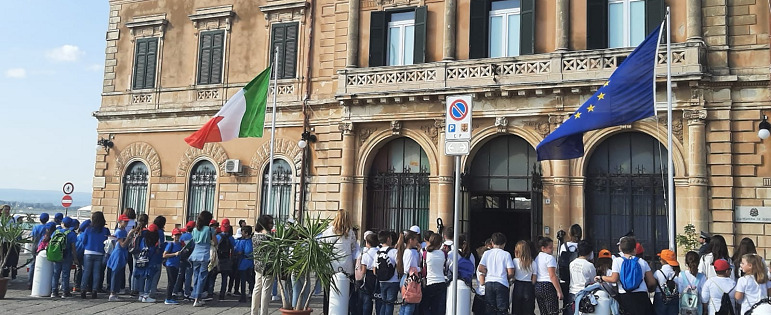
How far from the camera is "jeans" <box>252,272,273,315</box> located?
977cm

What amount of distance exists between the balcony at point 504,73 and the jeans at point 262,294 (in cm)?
933

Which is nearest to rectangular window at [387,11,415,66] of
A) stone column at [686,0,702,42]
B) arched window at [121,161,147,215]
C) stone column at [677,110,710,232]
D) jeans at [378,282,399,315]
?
stone column at [686,0,702,42]

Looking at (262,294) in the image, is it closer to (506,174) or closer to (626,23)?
(506,174)

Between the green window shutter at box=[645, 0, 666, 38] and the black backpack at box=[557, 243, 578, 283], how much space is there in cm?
848

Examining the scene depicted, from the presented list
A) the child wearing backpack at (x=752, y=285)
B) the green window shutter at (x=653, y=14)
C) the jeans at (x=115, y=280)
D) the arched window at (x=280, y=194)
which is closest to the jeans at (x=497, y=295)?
the child wearing backpack at (x=752, y=285)

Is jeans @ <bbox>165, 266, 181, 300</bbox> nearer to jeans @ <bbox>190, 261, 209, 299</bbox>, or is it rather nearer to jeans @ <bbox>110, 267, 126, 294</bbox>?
jeans @ <bbox>190, 261, 209, 299</bbox>

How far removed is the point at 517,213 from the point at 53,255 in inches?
557

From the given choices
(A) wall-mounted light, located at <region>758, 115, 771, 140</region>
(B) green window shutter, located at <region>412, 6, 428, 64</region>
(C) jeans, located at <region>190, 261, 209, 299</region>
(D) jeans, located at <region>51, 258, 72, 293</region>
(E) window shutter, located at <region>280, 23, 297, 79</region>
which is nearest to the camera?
(C) jeans, located at <region>190, 261, 209, 299</region>

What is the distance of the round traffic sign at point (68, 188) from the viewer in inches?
912

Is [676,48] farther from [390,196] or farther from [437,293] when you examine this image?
[437,293]

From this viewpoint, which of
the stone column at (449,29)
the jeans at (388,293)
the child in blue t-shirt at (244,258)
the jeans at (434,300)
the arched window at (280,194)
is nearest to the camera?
the jeans at (434,300)

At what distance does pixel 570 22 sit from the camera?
17.3 metres

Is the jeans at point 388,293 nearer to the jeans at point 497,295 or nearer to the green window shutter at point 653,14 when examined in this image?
the jeans at point 497,295

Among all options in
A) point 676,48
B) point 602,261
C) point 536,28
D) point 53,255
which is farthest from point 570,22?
point 53,255
